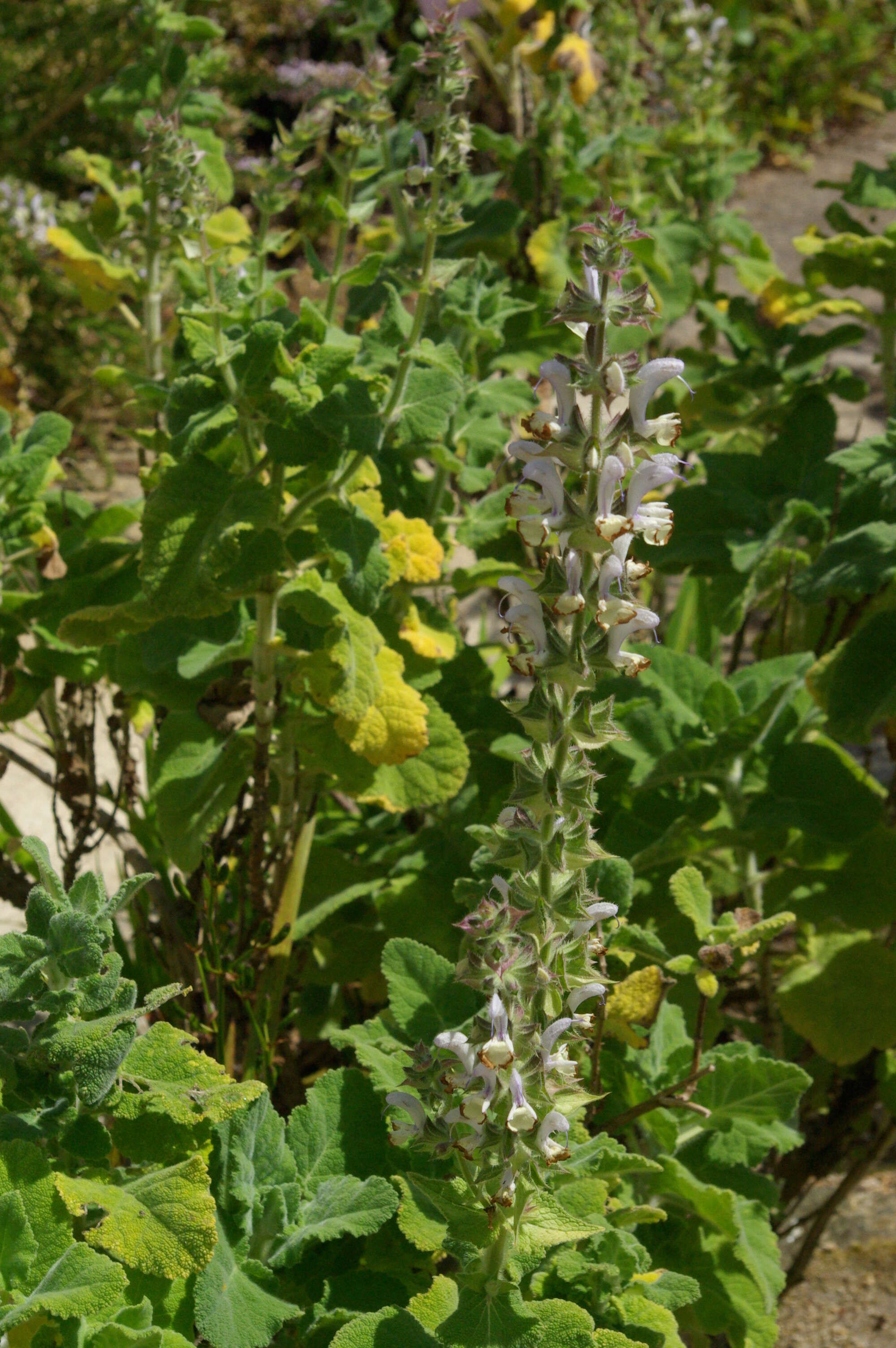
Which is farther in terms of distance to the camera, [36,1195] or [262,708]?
[262,708]

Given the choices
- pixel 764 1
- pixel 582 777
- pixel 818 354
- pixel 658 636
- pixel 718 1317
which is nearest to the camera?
pixel 582 777

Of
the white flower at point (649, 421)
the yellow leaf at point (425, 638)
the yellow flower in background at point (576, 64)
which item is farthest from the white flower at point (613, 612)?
the yellow flower in background at point (576, 64)

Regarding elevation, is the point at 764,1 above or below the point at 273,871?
above

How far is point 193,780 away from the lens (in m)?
1.78

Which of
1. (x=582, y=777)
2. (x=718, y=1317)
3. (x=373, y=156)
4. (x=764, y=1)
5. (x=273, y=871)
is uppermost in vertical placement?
(x=764, y=1)

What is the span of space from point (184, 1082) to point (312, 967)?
0.86 m

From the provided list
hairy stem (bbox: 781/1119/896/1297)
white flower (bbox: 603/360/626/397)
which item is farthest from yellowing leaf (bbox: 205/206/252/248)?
hairy stem (bbox: 781/1119/896/1297)

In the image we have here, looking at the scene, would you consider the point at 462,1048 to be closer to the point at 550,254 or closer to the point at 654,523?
the point at 654,523

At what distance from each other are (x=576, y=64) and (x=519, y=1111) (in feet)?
7.71

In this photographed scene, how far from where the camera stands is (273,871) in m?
1.97

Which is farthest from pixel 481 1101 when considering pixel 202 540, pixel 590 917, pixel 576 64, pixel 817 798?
pixel 576 64

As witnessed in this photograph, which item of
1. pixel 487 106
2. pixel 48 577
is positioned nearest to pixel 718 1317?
pixel 48 577

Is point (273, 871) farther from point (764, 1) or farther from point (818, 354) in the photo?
point (764, 1)

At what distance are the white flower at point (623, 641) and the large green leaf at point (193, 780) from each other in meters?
0.86
